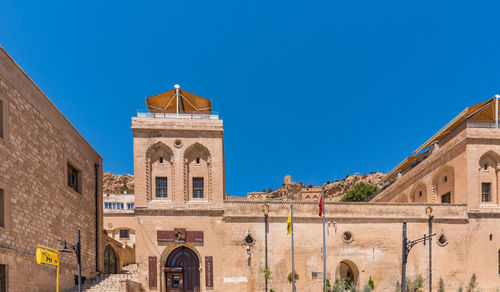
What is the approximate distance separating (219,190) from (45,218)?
11679 mm

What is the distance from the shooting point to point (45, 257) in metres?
13.6

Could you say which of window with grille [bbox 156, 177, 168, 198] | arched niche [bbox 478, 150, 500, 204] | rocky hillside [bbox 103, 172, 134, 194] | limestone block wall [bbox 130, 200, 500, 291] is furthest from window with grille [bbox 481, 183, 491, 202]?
rocky hillside [bbox 103, 172, 134, 194]

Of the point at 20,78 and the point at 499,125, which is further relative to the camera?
the point at 499,125

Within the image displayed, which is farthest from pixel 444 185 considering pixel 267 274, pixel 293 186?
pixel 293 186

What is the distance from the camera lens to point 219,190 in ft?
86.2

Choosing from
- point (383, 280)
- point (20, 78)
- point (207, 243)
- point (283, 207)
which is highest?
point (20, 78)

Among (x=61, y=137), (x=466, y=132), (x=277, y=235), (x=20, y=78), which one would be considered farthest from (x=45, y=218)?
(x=466, y=132)

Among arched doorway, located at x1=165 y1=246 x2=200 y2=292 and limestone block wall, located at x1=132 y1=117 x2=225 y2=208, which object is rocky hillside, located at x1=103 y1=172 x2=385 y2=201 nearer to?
limestone block wall, located at x1=132 y1=117 x2=225 y2=208

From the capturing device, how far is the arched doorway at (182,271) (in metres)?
25.5

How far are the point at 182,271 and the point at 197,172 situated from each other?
700 centimetres

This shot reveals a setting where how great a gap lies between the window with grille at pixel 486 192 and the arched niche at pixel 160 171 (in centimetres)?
2328

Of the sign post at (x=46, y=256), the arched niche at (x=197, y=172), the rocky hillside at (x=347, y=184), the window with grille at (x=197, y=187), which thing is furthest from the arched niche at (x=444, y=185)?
the rocky hillside at (x=347, y=184)

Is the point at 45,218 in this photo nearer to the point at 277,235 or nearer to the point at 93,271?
the point at 93,271

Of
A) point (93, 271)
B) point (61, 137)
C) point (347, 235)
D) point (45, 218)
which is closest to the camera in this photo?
point (45, 218)
